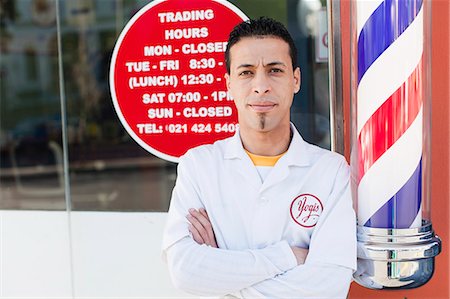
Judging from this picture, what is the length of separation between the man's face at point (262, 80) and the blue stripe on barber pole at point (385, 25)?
0.21 meters

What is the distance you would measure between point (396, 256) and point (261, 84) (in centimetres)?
56

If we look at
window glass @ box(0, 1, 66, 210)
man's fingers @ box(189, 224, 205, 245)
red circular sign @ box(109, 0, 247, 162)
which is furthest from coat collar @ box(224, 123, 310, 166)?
window glass @ box(0, 1, 66, 210)

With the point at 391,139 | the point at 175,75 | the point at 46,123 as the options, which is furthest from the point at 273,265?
the point at 46,123

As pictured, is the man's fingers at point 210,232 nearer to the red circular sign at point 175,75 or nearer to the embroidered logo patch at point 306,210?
the embroidered logo patch at point 306,210

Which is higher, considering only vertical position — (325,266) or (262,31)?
(262,31)

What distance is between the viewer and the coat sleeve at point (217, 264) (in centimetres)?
142

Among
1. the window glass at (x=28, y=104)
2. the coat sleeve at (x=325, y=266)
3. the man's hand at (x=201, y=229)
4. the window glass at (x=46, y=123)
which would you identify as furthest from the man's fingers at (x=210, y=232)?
the window glass at (x=28, y=104)

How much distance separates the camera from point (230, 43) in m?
1.53

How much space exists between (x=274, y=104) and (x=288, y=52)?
0.46 ft

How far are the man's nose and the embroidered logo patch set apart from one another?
0.29m

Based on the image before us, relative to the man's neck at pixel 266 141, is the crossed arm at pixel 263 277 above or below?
below

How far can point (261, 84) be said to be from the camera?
146cm

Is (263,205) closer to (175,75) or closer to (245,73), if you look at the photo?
(245,73)

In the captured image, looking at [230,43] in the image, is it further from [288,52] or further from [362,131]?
[362,131]
